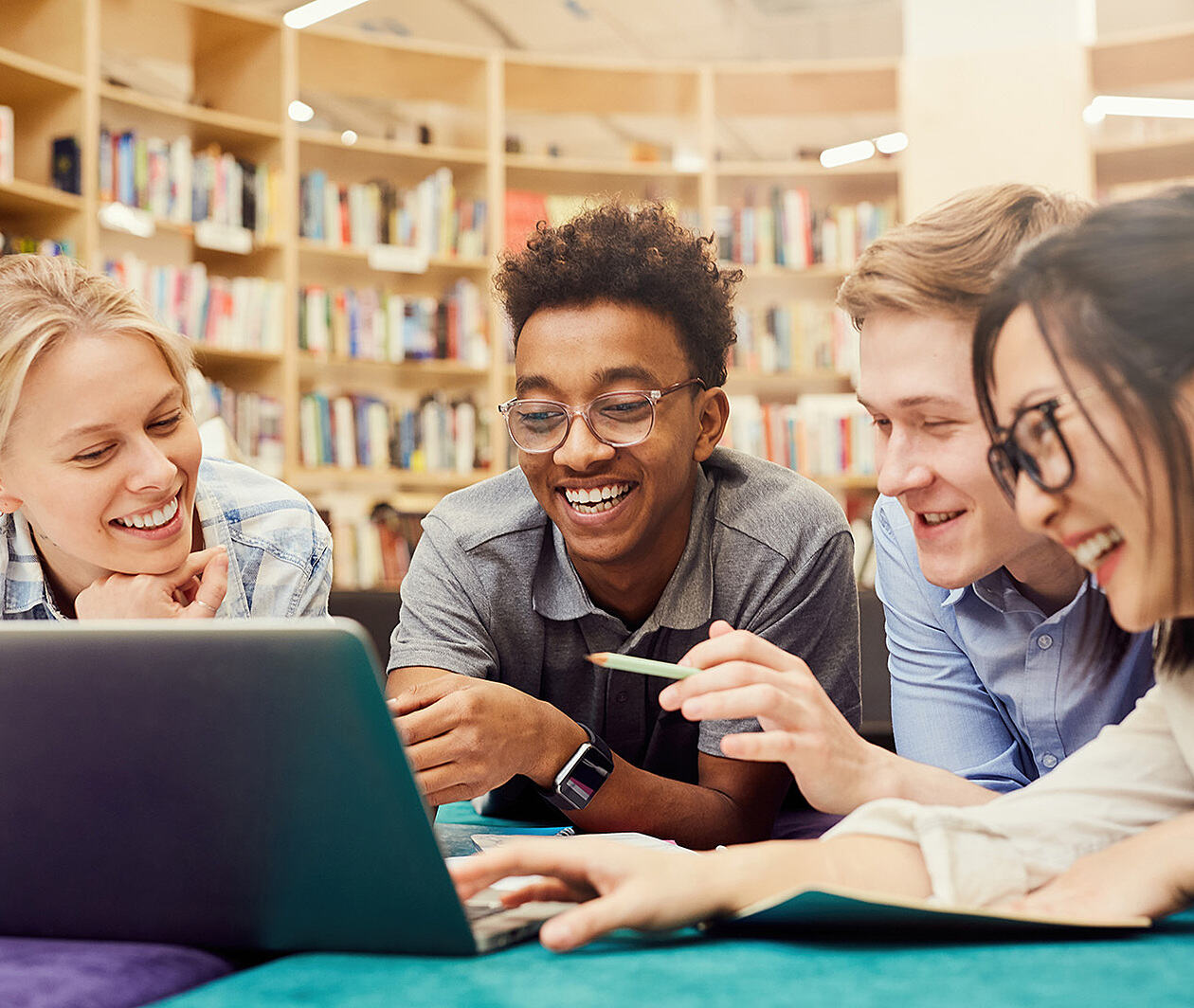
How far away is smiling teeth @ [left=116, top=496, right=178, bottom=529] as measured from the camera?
4.75 feet

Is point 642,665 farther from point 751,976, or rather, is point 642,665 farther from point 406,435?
point 406,435

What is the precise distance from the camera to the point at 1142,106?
4594mm

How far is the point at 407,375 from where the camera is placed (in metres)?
4.80

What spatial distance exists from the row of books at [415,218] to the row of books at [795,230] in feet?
3.19

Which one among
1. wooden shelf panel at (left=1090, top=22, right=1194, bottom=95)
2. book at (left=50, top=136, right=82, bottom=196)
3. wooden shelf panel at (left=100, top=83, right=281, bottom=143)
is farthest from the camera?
wooden shelf panel at (left=1090, top=22, right=1194, bottom=95)

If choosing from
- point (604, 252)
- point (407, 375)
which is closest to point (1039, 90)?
point (407, 375)

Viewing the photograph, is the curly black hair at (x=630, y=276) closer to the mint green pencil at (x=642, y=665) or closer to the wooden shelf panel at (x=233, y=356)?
the mint green pencil at (x=642, y=665)

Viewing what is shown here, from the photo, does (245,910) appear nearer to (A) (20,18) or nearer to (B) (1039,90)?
(A) (20,18)

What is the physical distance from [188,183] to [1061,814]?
4.06m

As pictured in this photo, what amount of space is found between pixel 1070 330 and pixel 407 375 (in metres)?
4.21

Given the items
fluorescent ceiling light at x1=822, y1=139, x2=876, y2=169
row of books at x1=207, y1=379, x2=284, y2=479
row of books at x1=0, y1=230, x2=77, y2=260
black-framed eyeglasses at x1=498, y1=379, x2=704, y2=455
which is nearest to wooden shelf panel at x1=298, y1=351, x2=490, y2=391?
row of books at x1=207, y1=379, x2=284, y2=479

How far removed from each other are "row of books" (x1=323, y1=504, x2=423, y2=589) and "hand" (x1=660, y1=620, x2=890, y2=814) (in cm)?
359

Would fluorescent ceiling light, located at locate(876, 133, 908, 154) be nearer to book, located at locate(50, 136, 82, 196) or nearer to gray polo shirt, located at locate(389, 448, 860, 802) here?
book, located at locate(50, 136, 82, 196)

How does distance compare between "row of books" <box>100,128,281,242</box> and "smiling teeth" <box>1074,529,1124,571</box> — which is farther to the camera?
"row of books" <box>100,128,281,242</box>
